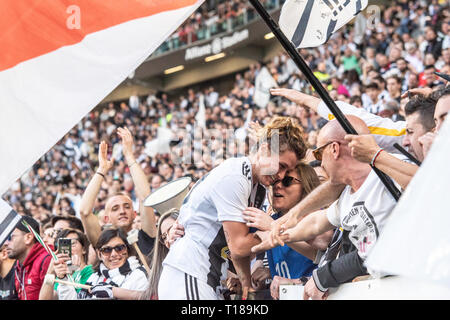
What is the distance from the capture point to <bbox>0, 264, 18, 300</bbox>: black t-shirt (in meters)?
5.23

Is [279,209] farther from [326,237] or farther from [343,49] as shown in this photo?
[343,49]

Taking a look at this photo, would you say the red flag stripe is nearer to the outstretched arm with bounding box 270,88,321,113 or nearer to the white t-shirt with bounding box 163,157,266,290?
the white t-shirt with bounding box 163,157,266,290

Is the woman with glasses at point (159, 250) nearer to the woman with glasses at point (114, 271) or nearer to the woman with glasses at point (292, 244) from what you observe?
the woman with glasses at point (114, 271)

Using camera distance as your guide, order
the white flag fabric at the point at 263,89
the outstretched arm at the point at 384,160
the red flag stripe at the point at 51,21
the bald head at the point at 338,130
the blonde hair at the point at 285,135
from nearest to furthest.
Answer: the outstretched arm at the point at 384,160
the bald head at the point at 338,130
the red flag stripe at the point at 51,21
the blonde hair at the point at 285,135
the white flag fabric at the point at 263,89

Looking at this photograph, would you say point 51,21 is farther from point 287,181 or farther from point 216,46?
point 216,46

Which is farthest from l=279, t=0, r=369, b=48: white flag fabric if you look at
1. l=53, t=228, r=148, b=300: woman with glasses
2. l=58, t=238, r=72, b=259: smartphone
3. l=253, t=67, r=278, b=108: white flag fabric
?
l=253, t=67, r=278, b=108: white flag fabric

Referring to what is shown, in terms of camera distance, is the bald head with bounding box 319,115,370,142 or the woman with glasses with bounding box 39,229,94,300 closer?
the bald head with bounding box 319,115,370,142

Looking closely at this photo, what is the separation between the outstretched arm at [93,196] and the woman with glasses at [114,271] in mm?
411

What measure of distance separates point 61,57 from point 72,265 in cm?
218

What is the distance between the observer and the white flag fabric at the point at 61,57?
2906 millimetres

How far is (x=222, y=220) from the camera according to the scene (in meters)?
3.07

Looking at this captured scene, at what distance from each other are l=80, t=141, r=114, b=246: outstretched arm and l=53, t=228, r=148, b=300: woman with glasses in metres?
0.41

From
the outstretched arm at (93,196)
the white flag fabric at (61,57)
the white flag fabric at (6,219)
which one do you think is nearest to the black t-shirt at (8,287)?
the outstretched arm at (93,196)
